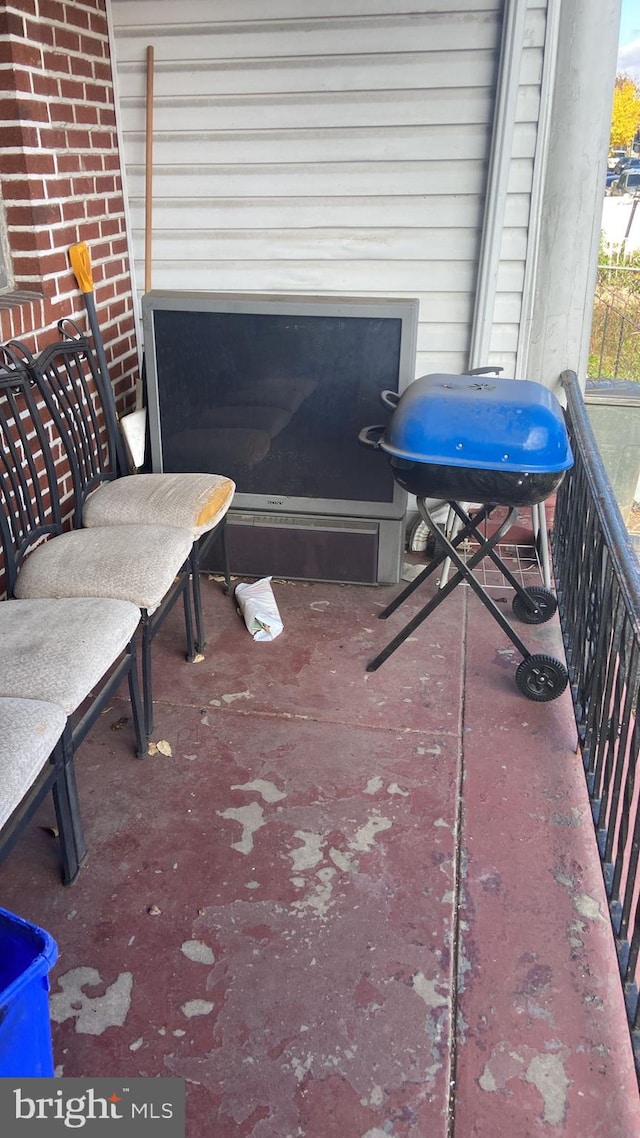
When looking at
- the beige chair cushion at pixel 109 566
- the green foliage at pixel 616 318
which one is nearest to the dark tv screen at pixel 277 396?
the beige chair cushion at pixel 109 566

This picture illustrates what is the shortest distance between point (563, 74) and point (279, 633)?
7.31 ft

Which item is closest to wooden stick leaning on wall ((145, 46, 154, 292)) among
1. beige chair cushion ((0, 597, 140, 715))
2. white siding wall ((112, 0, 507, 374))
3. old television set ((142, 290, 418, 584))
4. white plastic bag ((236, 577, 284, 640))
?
white siding wall ((112, 0, 507, 374))

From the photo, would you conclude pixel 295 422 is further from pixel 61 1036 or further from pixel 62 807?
pixel 61 1036

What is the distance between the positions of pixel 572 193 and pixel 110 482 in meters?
1.99

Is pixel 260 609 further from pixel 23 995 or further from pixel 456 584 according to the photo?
pixel 23 995

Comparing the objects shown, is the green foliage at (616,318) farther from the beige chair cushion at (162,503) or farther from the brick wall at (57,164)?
the brick wall at (57,164)

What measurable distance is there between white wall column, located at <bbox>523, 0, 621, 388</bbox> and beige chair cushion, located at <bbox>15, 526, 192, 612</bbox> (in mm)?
1737

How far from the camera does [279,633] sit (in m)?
3.17

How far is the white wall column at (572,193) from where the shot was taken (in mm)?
3064

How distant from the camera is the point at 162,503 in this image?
2809 mm

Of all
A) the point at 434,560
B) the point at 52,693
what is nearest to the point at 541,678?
the point at 434,560

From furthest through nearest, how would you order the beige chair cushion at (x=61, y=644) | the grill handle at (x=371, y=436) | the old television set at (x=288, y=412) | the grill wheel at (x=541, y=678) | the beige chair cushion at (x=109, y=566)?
the old television set at (x=288, y=412)
the grill handle at (x=371, y=436)
the grill wheel at (x=541, y=678)
the beige chair cushion at (x=109, y=566)
the beige chair cushion at (x=61, y=644)

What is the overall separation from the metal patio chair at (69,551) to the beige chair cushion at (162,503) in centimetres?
8
